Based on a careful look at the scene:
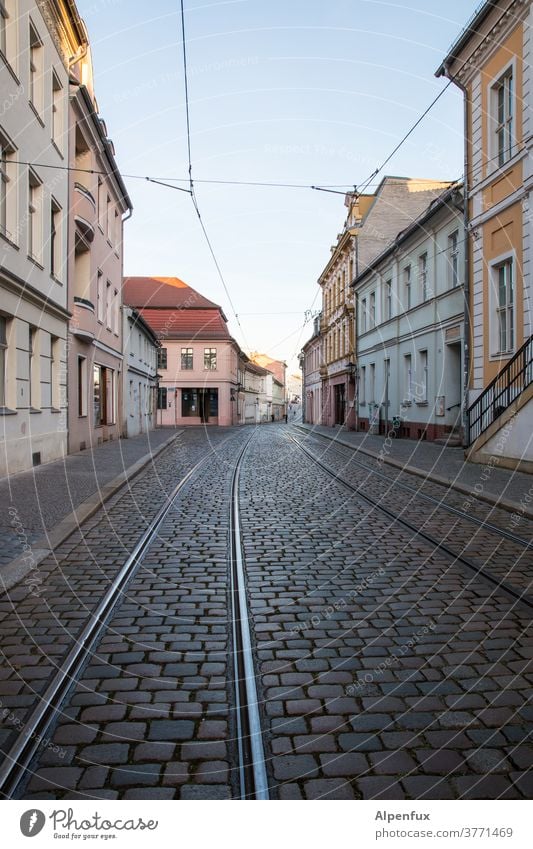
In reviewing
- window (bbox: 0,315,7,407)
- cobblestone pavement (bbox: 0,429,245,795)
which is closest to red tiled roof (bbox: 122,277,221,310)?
window (bbox: 0,315,7,407)

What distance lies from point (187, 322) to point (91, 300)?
35.2 m

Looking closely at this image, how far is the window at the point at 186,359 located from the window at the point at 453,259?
36.3 metres

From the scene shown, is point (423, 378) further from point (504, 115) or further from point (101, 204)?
point (101, 204)

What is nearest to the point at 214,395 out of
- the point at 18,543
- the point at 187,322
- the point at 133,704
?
the point at 187,322

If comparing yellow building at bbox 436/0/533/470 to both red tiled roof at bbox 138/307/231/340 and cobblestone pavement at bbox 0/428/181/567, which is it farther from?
red tiled roof at bbox 138/307/231/340

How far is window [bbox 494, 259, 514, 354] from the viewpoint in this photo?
1554 cm

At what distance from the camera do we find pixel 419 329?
24.2 m

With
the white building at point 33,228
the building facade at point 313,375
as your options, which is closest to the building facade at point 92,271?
the white building at point 33,228

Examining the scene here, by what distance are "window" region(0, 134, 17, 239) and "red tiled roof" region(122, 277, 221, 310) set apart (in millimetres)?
40056

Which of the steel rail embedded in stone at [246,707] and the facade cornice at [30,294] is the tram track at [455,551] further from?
the facade cornice at [30,294]

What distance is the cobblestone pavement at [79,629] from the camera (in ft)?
10.0

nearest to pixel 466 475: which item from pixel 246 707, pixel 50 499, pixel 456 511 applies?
pixel 456 511

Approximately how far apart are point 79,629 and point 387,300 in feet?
89.7
